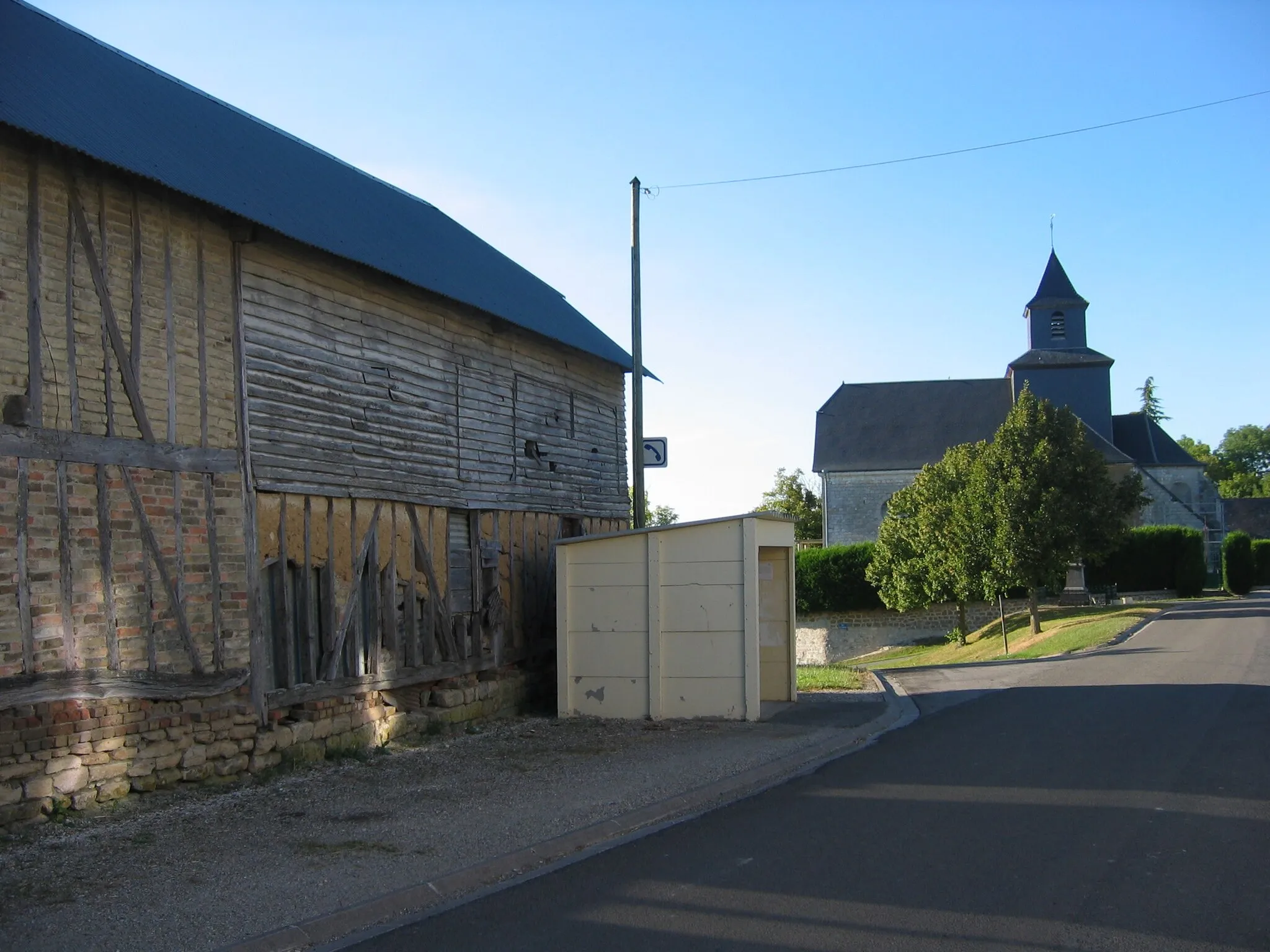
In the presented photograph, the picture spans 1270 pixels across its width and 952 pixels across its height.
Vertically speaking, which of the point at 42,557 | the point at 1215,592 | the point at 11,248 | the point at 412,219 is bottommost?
the point at 1215,592

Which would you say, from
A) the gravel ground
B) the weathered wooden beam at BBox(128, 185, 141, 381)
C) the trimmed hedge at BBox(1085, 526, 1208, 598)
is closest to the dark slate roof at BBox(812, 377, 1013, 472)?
the trimmed hedge at BBox(1085, 526, 1208, 598)

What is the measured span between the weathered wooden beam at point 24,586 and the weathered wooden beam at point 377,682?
101 inches

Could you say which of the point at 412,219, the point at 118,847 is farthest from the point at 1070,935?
the point at 412,219

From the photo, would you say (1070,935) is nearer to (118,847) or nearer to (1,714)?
(118,847)

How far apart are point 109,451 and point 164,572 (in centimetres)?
110

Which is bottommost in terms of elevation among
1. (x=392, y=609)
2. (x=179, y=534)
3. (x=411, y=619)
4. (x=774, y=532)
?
(x=411, y=619)

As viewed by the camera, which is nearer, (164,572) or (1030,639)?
(164,572)

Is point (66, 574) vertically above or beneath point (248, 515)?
beneath

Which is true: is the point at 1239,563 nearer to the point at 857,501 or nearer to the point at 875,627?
the point at 857,501

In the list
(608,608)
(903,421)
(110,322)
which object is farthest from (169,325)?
(903,421)

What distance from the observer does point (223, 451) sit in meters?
9.94

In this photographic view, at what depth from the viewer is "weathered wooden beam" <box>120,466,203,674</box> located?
898 cm

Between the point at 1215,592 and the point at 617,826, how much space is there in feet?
159

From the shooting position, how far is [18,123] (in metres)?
7.77
